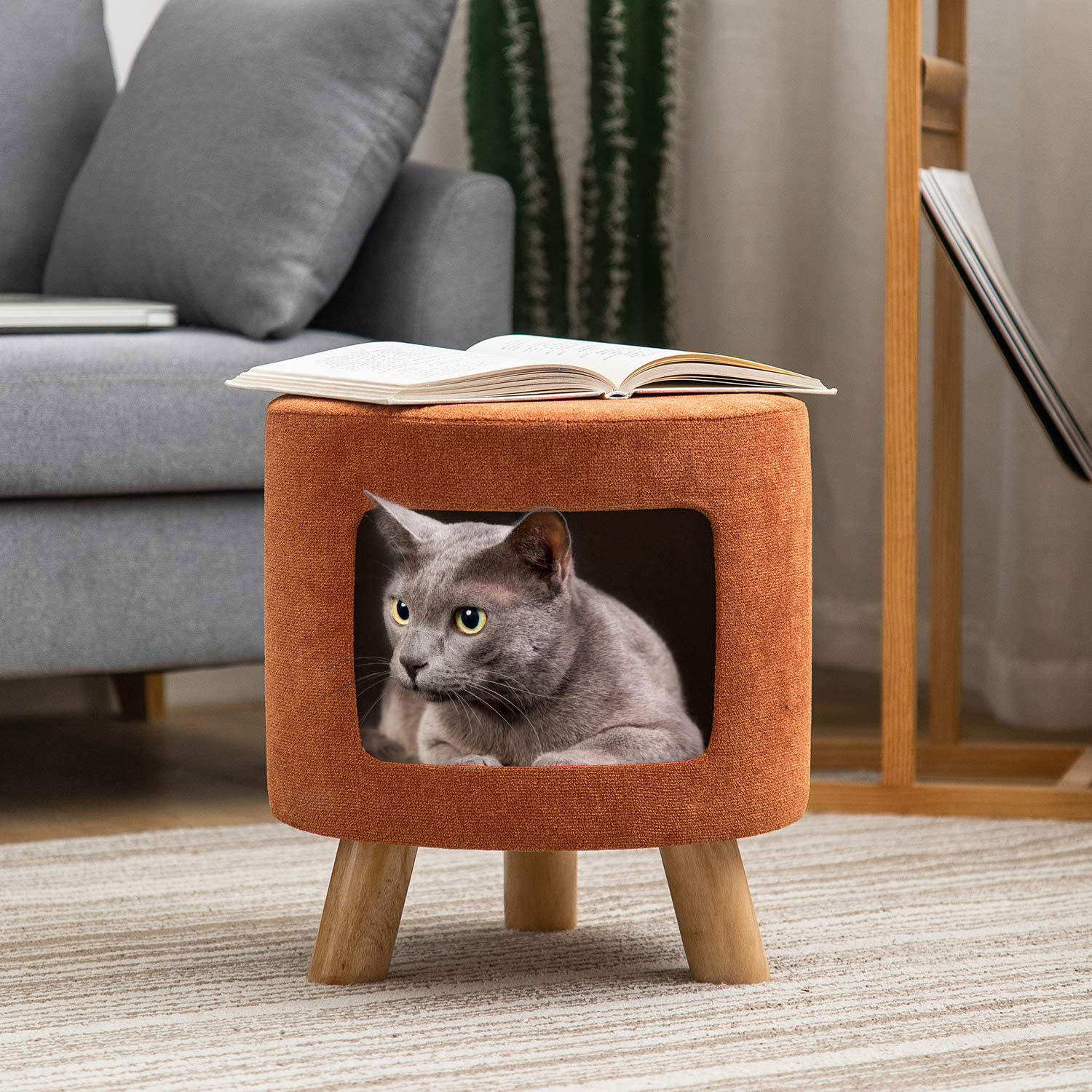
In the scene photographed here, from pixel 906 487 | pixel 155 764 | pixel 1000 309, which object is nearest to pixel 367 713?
pixel 906 487

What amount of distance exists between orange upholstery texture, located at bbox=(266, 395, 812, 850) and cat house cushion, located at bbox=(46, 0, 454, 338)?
0.69 m

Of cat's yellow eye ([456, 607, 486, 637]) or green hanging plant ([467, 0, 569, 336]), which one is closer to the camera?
cat's yellow eye ([456, 607, 486, 637])

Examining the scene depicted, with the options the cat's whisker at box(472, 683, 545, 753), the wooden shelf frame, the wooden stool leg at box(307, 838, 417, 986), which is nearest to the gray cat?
the cat's whisker at box(472, 683, 545, 753)

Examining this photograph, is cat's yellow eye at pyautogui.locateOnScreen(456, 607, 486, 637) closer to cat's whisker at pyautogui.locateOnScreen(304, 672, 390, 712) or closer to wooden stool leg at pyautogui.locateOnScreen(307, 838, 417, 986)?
cat's whisker at pyautogui.locateOnScreen(304, 672, 390, 712)

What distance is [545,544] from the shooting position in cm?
102

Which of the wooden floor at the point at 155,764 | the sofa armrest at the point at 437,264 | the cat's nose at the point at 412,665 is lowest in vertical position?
the wooden floor at the point at 155,764

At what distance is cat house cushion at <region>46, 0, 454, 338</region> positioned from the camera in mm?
1756

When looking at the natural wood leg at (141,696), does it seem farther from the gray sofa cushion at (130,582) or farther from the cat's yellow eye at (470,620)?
the cat's yellow eye at (470,620)

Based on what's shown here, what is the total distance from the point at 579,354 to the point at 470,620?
21cm

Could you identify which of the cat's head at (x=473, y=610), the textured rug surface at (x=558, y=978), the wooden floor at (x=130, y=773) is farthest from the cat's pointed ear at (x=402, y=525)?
the wooden floor at (x=130, y=773)

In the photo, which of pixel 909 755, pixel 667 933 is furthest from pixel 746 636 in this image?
pixel 909 755

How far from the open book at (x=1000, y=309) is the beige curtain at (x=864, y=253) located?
357 millimetres

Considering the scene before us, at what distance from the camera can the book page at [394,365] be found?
103 cm

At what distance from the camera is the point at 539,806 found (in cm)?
103
